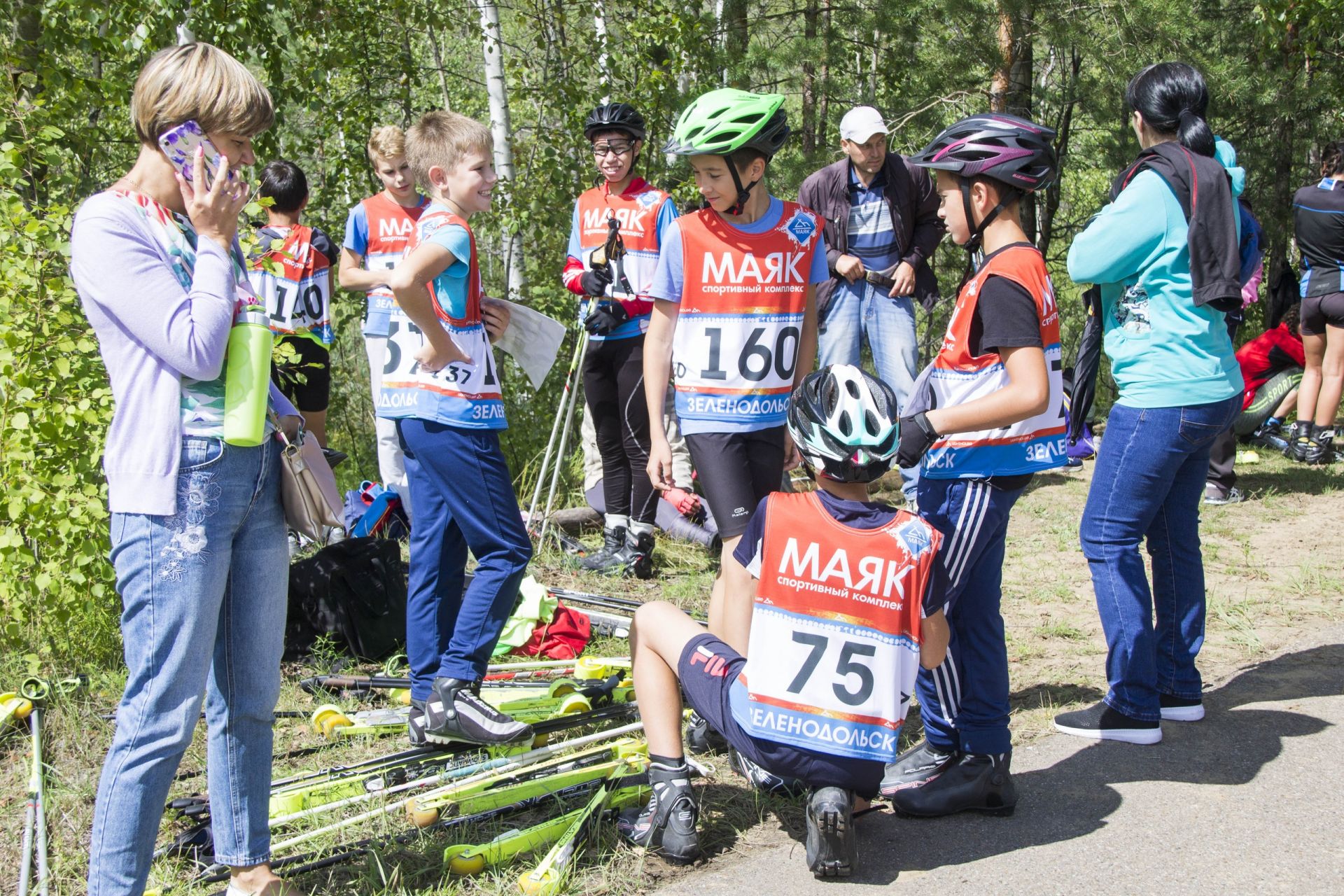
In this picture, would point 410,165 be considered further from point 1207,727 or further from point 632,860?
point 1207,727

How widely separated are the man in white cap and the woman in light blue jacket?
2.18 m

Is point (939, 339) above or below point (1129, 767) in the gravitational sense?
above

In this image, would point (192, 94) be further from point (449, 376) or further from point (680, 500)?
point (680, 500)

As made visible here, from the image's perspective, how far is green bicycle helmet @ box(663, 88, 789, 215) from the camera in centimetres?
406

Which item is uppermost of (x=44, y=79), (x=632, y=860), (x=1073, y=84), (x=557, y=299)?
(x=1073, y=84)

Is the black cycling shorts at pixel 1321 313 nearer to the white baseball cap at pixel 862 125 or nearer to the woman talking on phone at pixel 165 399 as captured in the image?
the white baseball cap at pixel 862 125

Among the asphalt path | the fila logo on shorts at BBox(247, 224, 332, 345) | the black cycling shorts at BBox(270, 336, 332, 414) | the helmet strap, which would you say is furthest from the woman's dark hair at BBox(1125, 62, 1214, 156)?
the black cycling shorts at BBox(270, 336, 332, 414)

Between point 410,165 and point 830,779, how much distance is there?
8.08ft

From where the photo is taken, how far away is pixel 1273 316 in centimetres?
1095

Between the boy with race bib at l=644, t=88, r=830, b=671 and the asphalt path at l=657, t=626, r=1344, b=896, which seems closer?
the asphalt path at l=657, t=626, r=1344, b=896

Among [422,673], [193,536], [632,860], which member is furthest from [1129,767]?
[193,536]

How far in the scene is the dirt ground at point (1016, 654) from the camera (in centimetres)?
338

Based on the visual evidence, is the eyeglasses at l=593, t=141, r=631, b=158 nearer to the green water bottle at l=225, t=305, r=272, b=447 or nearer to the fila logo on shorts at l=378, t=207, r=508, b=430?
the fila logo on shorts at l=378, t=207, r=508, b=430

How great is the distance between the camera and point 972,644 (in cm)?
371
